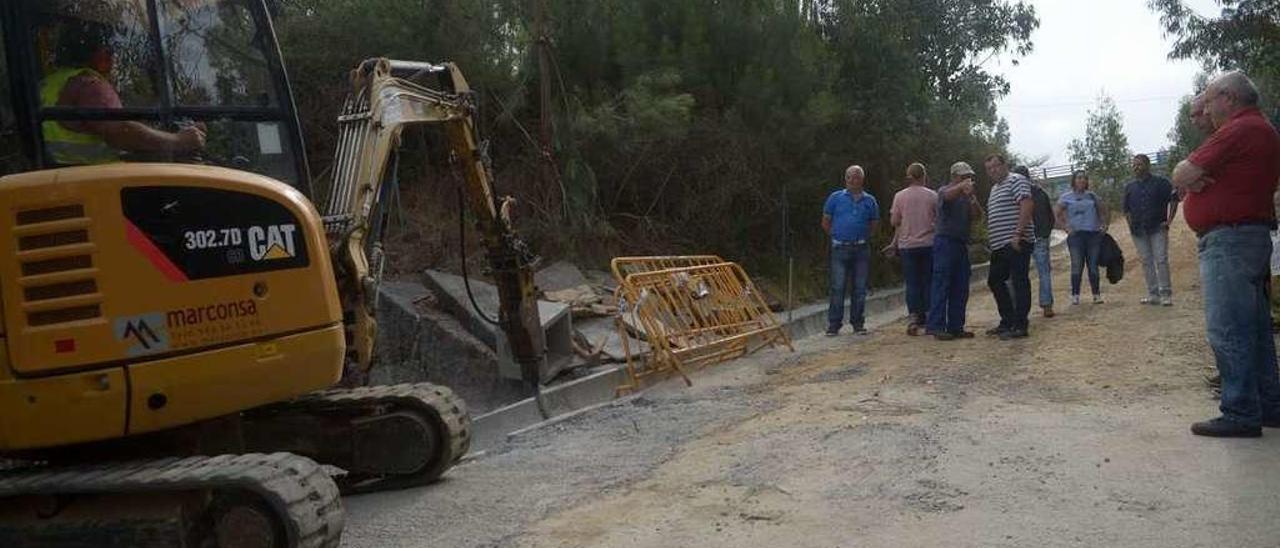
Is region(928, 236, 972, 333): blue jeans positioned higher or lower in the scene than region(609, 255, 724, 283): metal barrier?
lower

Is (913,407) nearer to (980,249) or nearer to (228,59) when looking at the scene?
(228,59)

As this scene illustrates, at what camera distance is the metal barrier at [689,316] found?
10.7 m

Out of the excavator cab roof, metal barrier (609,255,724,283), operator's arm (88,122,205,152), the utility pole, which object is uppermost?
the utility pole

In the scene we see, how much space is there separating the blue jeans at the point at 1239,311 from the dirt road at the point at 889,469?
25 cm

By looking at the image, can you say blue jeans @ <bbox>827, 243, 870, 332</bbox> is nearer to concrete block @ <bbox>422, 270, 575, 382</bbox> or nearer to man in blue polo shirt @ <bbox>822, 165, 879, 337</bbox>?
man in blue polo shirt @ <bbox>822, 165, 879, 337</bbox>

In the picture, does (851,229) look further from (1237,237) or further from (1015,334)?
(1237,237)

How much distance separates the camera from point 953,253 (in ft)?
37.7

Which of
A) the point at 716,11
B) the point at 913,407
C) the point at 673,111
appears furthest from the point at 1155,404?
the point at 716,11

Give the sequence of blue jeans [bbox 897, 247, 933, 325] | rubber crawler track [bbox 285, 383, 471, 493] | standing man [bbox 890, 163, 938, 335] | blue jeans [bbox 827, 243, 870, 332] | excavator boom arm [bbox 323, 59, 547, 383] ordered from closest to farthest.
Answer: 1. excavator boom arm [bbox 323, 59, 547, 383]
2. rubber crawler track [bbox 285, 383, 471, 493]
3. standing man [bbox 890, 163, 938, 335]
4. blue jeans [bbox 897, 247, 933, 325]
5. blue jeans [bbox 827, 243, 870, 332]

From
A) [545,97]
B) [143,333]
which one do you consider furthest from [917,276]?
[143,333]

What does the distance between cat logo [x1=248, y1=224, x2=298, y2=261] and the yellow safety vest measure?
798 mm

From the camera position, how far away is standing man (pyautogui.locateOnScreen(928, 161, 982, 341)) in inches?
451

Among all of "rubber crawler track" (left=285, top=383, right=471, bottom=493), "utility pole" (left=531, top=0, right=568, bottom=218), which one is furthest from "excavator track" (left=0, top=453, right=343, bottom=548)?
"utility pole" (left=531, top=0, right=568, bottom=218)

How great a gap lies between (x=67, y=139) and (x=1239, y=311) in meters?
5.76
